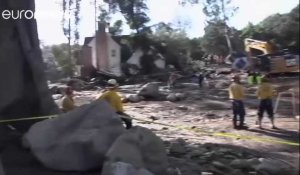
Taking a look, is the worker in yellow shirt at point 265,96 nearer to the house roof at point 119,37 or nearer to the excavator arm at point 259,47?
the excavator arm at point 259,47

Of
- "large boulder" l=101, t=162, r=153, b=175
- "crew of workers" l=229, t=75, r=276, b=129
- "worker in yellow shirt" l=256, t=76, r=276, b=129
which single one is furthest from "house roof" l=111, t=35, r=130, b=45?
"worker in yellow shirt" l=256, t=76, r=276, b=129

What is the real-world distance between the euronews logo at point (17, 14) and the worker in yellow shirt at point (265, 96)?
5.75 m

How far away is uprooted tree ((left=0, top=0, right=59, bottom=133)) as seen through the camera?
913cm

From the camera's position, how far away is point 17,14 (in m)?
9.23

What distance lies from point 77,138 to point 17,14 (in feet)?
12.1

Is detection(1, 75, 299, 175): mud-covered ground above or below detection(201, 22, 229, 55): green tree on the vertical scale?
below

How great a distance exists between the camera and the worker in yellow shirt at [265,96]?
124 inches

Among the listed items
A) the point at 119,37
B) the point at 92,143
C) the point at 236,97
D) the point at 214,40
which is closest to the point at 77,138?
the point at 92,143

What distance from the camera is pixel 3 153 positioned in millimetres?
7969

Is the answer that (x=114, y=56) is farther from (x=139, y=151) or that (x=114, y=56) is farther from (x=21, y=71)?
(x=21, y=71)

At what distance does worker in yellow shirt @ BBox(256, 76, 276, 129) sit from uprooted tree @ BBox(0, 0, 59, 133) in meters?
5.57

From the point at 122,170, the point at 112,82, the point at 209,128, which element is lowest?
the point at 209,128

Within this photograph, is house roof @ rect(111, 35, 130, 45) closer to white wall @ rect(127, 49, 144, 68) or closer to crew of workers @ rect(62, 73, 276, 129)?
white wall @ rect(127, 49, 144, 68)

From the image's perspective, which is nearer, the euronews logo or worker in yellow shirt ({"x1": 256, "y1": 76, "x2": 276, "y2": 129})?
worker in yellow shirt ({"x1": 256, "y1": 76, "x2": 276, "y2": 129})
